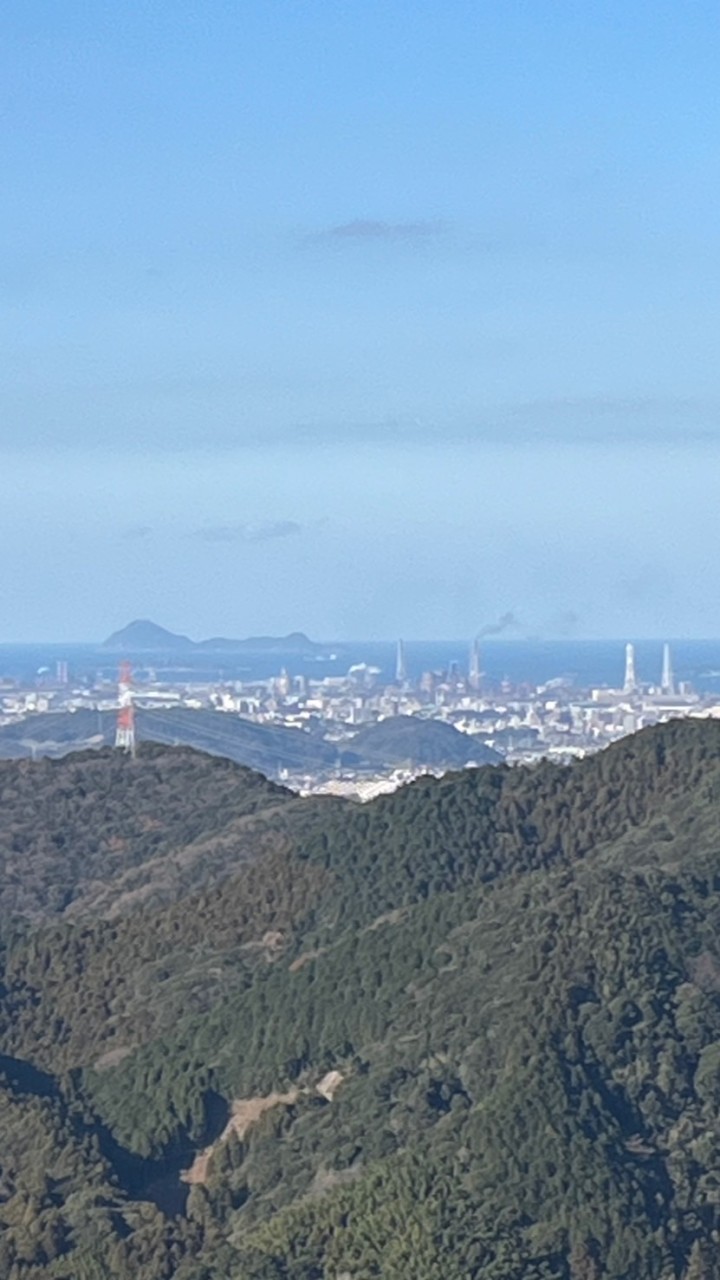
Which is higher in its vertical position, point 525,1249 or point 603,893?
point 603,893

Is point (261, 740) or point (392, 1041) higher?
point (261, 740)

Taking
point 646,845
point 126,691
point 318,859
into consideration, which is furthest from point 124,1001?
point 126,691

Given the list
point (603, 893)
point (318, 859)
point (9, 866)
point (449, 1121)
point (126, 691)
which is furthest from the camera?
point (126, 691)

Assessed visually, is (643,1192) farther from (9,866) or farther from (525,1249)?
(9,866)

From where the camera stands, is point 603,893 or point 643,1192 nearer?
point 643,1192

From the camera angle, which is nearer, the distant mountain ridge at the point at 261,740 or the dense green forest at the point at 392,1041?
the dense green forest at the point at 392,1041

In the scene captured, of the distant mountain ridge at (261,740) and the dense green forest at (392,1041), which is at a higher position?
the distant mountain ridge at (261,740)

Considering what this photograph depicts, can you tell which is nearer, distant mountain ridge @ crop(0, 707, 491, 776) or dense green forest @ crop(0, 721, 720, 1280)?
dense green forest @ crop(0, 721, 720, 1280)

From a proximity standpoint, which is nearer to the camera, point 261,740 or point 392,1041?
point 392,1041
